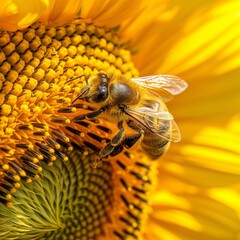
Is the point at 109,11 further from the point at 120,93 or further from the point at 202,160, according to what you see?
the point at 202,160

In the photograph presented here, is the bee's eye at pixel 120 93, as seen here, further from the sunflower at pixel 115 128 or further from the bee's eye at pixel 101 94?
the sunflower at pixel 115 128

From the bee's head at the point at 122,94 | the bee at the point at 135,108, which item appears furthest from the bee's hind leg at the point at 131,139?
the bee's head at the point at 122,94

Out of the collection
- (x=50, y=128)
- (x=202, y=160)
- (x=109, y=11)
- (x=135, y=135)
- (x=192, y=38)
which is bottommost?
(x=50, y=128)

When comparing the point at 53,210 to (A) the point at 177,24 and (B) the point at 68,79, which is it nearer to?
(B) the point at 68,79

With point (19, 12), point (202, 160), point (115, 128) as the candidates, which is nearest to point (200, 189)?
point (202, 160)

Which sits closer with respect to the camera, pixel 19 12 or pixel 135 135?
pixel 19 12

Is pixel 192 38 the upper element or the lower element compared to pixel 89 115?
upper

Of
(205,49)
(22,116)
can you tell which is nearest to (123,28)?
(205,49)

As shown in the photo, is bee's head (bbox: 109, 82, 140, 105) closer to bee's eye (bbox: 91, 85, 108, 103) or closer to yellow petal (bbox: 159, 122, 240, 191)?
bee's eye (bbox: 91, 85, 108, 103)
